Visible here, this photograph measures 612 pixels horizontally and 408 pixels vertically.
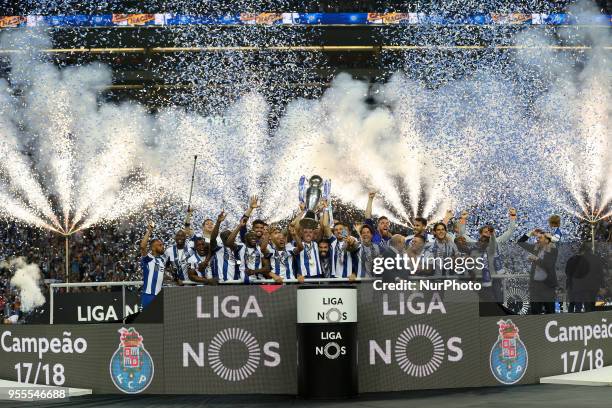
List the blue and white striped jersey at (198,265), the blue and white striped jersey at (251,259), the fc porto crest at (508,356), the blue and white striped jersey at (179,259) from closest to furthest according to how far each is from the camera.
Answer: the fc porto crest at (508,356)
the blue and white striped jersey at (251,259)
the blue and white striped jersey at (198,265)
the blue and white striped jersey at (179,259)

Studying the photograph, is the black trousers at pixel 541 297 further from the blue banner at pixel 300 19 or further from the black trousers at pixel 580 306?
the blue banner at pixel 300 19

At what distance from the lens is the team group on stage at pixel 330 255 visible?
10633mm

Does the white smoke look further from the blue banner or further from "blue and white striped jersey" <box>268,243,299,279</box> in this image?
"blue and white striped jersey" <box>268,243,299,279</box>

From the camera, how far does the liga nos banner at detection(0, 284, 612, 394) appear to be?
10.2 meters

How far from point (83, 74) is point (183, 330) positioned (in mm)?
27524

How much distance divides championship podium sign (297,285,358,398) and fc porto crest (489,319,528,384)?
1568mm

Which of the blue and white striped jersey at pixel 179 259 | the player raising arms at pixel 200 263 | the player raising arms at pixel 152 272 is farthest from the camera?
the blue and white striped jersey at pixel 179 259

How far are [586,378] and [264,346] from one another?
10.5ft

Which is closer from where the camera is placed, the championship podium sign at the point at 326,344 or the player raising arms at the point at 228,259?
the championship podium sign at the point at 326,344

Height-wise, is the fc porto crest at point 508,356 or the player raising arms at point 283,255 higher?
the player raising arms at point 283,255

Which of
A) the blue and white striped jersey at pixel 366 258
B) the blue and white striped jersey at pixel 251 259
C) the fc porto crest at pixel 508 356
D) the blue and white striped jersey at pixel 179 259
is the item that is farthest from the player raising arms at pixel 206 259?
the fc porto crest at pixel 508 356

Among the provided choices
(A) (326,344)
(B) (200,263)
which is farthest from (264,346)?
(B) (200,263)

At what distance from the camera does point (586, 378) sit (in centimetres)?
1055

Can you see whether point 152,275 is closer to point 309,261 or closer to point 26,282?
point 309,261
